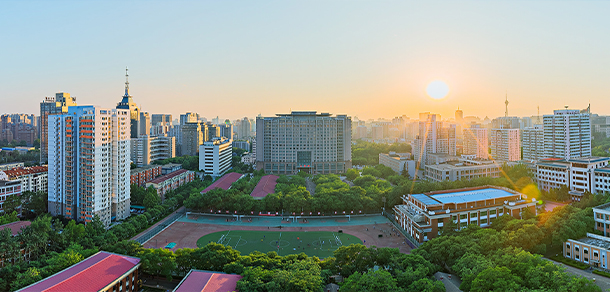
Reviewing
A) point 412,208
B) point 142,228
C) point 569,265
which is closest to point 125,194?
point 142,228

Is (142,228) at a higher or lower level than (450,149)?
lower

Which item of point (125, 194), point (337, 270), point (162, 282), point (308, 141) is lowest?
point (162, 282)

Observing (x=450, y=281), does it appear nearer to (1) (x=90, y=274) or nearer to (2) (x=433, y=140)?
(1) (x=90, y=274)

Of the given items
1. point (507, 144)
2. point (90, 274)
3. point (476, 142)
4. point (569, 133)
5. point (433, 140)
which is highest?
point (569, 133)

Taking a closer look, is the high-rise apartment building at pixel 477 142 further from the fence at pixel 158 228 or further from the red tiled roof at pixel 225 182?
the fence at pixel 158 228

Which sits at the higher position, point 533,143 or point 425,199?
point 533,143

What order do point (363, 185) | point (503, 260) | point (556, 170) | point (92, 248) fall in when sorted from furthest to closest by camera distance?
point (363, 185)
point (556, 170)
point (92, 248)
point (503, 260)

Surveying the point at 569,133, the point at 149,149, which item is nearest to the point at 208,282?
the point at 569,133

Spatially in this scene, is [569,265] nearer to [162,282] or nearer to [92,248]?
[162,282]
